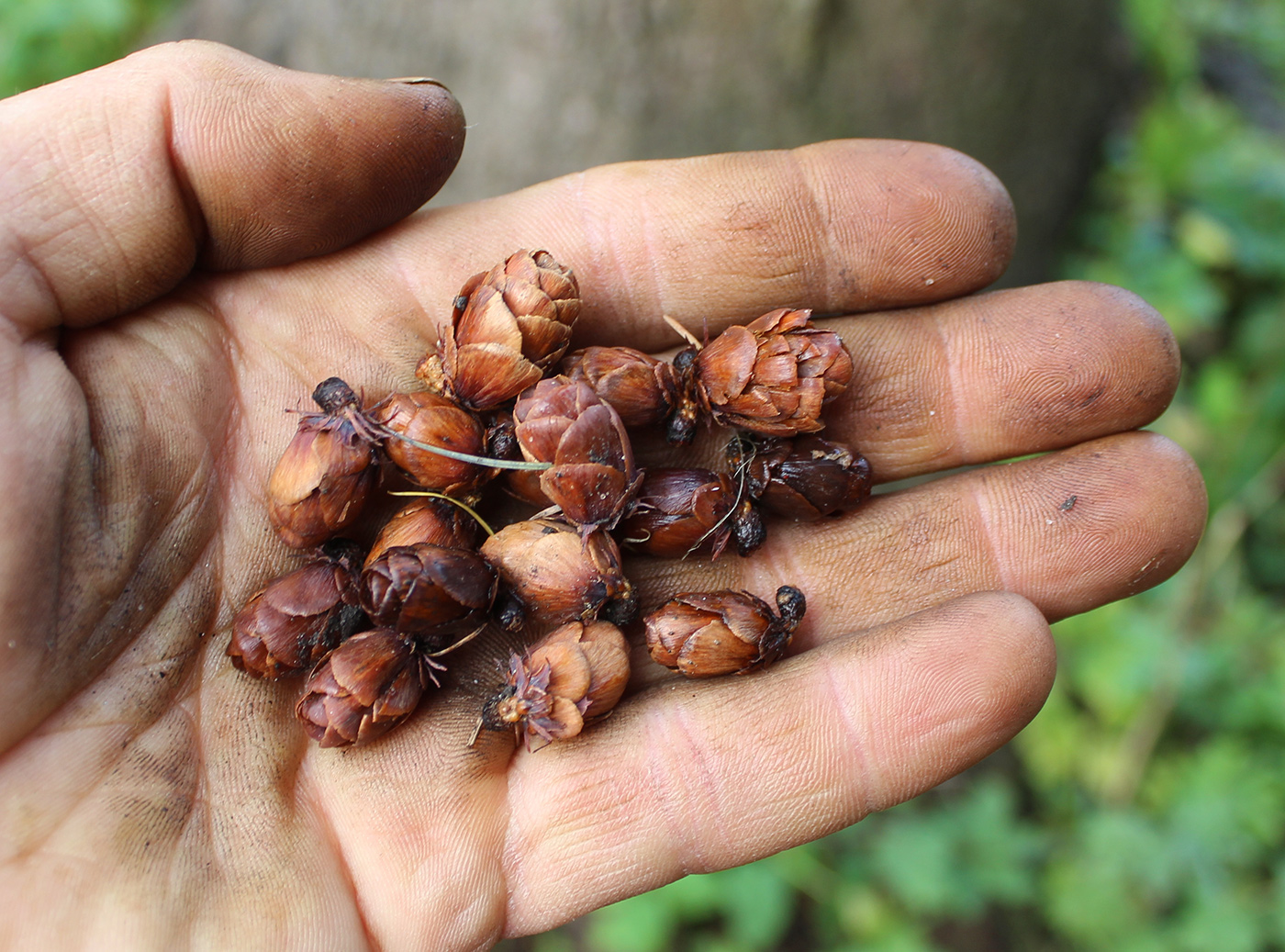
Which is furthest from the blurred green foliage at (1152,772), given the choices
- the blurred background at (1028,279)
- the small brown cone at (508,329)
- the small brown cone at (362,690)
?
the small brown cone at (508,329)

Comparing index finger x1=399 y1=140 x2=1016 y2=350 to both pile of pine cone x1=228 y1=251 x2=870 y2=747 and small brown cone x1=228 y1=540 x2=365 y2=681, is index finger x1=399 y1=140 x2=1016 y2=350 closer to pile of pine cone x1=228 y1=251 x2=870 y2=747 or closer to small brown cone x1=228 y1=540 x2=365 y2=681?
pile of pine cone x1=228 y1=251 x2=870 y2=747

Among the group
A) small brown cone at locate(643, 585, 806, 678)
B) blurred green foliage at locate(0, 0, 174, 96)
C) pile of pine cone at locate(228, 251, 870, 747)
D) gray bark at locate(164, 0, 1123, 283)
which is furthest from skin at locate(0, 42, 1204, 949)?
blurred green foliage at locate(0, 0, 174, 96)

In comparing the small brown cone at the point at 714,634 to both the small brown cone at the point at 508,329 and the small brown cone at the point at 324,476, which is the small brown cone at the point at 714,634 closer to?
the small brown cone at the point at 508,329

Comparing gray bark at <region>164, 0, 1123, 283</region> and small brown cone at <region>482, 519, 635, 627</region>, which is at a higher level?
gray bark at <region>164, 0, 1123, 283</region>

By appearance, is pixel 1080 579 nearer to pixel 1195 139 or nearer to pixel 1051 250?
pixel 1051 250

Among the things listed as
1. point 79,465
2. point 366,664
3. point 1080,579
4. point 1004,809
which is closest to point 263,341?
point 79,465

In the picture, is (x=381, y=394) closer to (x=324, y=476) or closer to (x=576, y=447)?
(x=324, y=476)
